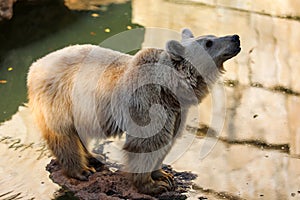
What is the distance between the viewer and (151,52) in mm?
4641

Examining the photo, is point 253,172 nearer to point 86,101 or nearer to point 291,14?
point 86,101

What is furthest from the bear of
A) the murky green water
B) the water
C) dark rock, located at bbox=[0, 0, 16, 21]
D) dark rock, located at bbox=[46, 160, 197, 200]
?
dark rock, located at bbox=[0, 0, 16, 21]

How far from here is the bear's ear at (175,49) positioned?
4535 millimetres

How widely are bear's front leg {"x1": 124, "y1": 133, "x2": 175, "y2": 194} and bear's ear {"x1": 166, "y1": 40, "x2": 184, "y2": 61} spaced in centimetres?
59

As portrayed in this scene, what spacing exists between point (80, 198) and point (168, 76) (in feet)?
3.96

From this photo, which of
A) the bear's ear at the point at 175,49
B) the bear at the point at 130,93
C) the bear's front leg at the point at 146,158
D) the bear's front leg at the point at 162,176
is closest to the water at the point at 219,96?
the bear's front leg at the point at 162,176

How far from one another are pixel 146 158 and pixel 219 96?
1809 millimetres

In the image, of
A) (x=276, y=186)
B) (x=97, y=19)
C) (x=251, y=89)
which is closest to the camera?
(x=276, y=186)

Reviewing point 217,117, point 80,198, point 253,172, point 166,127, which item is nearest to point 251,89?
point 217,117

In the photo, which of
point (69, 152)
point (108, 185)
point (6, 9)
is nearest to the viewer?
point (69, 152)

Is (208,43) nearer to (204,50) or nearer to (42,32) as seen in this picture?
(204,50)

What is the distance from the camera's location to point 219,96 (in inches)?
247

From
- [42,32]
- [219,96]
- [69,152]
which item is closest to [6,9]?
[42,32]

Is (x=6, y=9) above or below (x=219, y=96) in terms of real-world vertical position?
above
